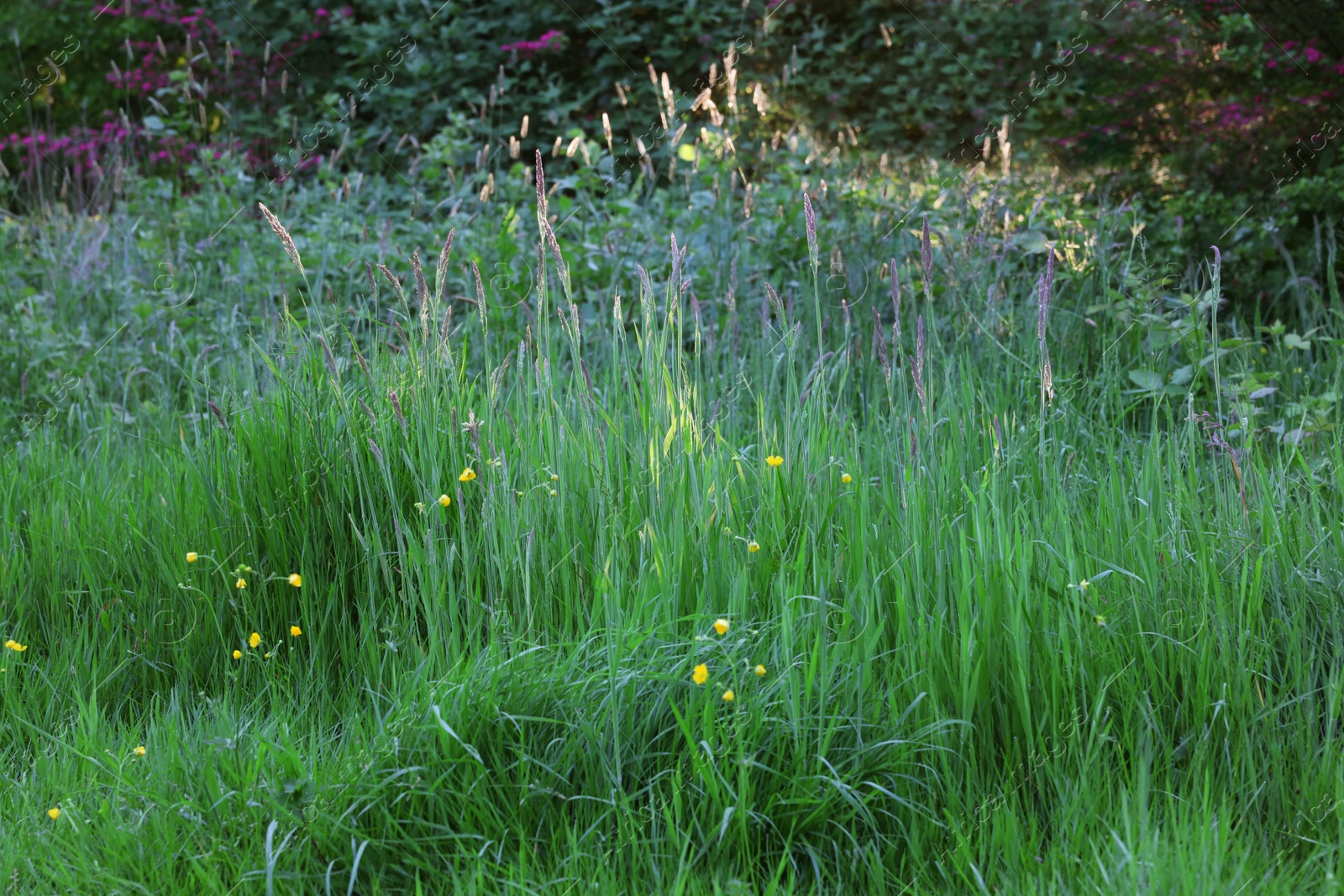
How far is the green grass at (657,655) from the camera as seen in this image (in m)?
1.57

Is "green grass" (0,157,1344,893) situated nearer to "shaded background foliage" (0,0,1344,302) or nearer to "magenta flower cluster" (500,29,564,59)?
"shaded background foliage" (0,0,1344,302)

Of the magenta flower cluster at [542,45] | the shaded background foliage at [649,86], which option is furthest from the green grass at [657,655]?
the magenta flower cluster at [542,45]

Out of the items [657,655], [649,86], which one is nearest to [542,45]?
[649,86]

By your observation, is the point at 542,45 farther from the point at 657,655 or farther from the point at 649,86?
the point at 657,655

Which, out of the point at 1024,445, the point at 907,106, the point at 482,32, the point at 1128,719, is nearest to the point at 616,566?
the point at 1128,719

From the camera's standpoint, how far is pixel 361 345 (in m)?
4.32

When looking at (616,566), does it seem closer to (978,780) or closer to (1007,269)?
(978,780)

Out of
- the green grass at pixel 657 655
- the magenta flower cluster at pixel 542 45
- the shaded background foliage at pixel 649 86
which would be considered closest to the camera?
the green grass at pixel 657 655

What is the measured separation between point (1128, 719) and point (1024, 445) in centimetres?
95

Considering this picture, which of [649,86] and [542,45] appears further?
[649,86]

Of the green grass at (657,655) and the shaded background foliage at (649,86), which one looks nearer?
the green grass at (657,655)

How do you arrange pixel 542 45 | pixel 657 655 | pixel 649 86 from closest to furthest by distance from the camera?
A: 1. pixel 657 655
2. pixel 542 45
3. pixel 649 86

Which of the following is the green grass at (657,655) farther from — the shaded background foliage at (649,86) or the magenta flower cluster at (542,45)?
the magenta flower cluster at (542,45)

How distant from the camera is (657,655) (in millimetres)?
1809
